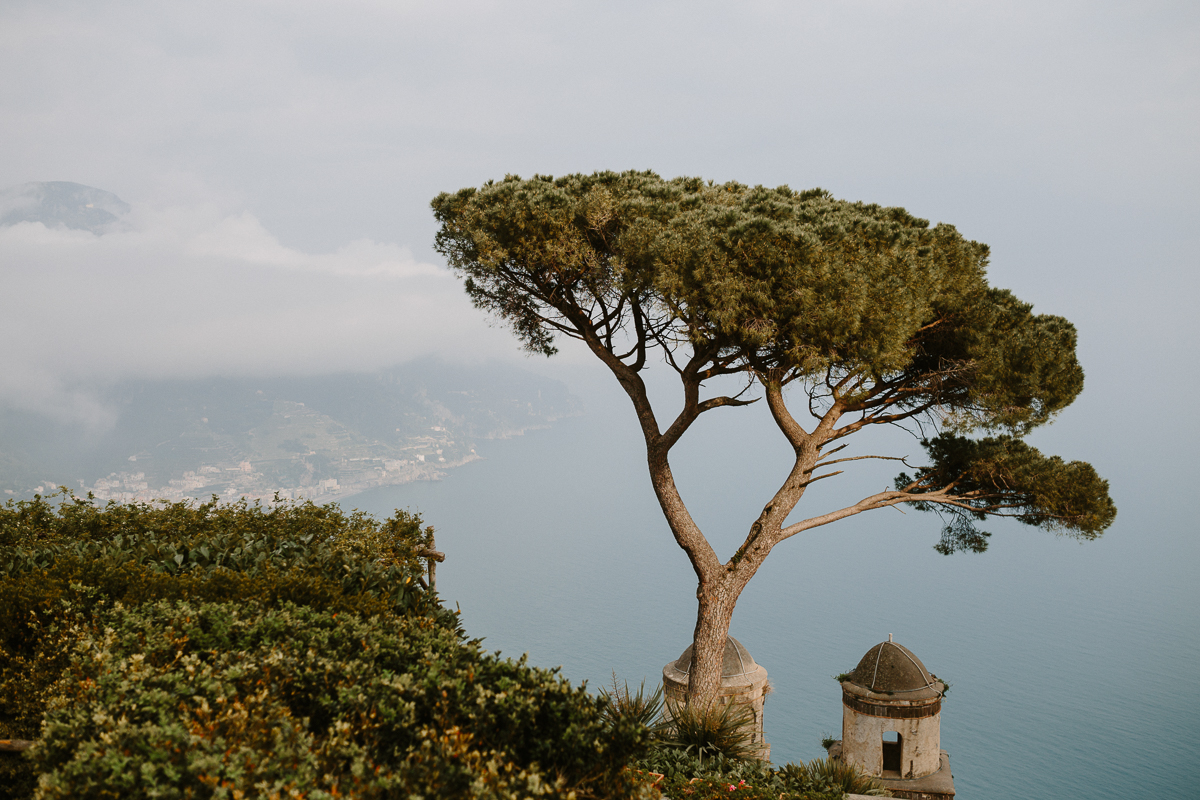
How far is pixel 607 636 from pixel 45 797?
79004 mm

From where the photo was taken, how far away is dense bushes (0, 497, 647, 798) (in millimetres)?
2330

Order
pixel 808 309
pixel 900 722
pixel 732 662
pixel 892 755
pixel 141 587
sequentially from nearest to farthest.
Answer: pixel 141 587, pixel 808 309, pixel 732 662, pixel 900 722, pixel 892 755

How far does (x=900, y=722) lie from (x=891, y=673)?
26.3 inches

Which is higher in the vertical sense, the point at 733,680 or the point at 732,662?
the point at 732,662

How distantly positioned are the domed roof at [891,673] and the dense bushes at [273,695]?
26.6ft

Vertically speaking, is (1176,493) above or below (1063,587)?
above

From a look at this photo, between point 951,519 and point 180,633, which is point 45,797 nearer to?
point 180,633

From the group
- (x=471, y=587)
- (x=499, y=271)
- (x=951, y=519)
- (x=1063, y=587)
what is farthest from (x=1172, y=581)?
(x=499, y=271)

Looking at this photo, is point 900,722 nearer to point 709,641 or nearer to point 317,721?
point 709,641

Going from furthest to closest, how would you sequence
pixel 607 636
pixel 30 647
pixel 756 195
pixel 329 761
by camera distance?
1. pixel 607 636
2. pixel 756 195
3. pixel 30 647
4. pixel 329 761

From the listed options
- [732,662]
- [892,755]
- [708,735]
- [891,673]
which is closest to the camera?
[708,735]

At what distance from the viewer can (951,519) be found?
1164cm

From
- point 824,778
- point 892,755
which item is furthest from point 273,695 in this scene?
point 892,755

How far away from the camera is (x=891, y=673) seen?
32.9 ft
